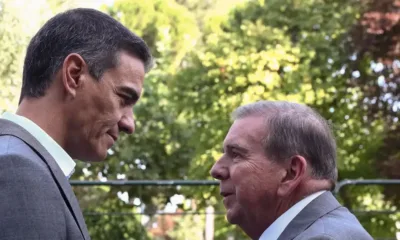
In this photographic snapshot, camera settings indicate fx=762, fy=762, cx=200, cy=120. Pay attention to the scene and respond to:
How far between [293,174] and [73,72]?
3.40ft

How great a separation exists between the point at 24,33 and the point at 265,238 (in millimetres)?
14773

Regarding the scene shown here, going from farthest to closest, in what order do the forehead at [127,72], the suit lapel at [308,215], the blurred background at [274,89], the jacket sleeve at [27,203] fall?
the blurred background at [274,89] < the suit lapel at [308,215] < the forehead at [127,72] < the jacket sleeve at [27,203]

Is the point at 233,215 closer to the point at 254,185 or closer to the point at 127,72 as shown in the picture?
the point at 254,185

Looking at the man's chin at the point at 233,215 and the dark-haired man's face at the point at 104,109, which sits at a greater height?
the dark-haired man's face at the point at 104,109

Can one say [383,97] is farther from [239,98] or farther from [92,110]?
[92,110]

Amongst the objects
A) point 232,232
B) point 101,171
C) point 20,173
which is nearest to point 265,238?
point 20,173

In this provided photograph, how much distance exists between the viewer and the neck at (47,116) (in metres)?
1.73

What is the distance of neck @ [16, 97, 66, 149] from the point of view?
5.67 ft

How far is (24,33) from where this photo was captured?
54.3 ft

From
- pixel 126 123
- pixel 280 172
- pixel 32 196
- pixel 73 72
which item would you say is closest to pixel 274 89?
pixel 280 172

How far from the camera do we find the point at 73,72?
177cm

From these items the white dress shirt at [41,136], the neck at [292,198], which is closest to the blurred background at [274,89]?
the neck at [292,198]

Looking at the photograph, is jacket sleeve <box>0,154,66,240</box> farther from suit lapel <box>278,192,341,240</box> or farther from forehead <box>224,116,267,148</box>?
forehead <box>224,116,267,148</box>

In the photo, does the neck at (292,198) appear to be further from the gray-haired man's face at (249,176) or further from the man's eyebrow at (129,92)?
the man's eyebrow at (129,92)
